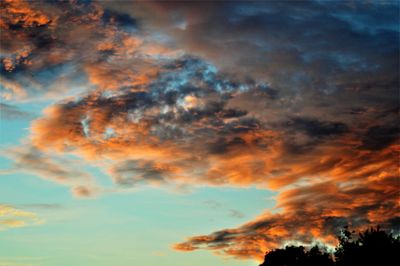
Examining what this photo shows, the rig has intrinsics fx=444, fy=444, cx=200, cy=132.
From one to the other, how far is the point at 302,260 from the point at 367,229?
35.9 metres

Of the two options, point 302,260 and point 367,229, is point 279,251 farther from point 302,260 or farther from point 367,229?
point 367,229

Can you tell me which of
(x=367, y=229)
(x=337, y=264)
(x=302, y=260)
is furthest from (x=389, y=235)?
(x=302, y=260)

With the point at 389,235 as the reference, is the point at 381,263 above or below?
below

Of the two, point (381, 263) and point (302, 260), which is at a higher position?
point (302, 260)

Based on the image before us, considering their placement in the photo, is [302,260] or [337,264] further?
[302,260]

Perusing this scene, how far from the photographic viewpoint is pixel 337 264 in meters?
69.4

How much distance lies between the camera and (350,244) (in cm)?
6731

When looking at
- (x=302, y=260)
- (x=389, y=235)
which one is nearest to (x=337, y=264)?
(x=389, y=235)

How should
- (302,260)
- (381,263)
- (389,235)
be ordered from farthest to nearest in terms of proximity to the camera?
1. (302,260)
2. (389,235)
3. (381,263)

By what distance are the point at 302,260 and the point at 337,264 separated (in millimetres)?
30753

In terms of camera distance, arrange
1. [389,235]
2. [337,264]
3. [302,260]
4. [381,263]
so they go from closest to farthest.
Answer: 1. [381,263]
2. [389,235]
3. [337,264]
4. [302,260]

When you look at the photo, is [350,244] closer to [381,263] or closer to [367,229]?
[367,229]

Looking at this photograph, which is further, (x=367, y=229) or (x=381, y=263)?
(x=367, y=229)

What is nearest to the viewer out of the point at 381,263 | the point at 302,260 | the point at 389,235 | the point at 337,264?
the point at 381,263
